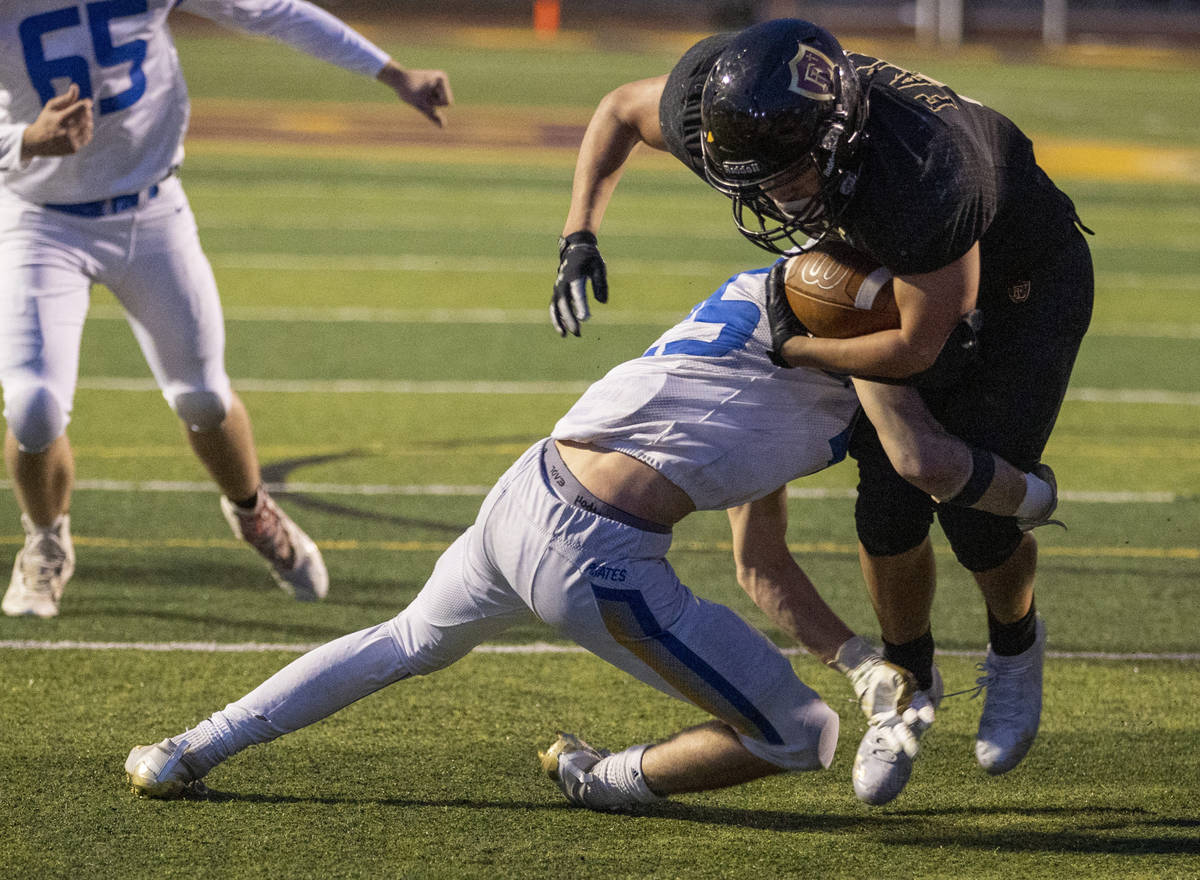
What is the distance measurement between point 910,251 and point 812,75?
1.15 feet

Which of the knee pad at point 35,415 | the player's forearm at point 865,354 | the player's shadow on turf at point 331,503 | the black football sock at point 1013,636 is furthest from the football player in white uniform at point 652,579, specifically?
the player's shadow on turf at point 331,503

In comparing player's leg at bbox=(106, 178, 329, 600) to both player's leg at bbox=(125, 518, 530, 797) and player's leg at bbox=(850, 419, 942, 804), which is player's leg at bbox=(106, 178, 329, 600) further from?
player's leg at bbox=(850, 419, 942, 804)

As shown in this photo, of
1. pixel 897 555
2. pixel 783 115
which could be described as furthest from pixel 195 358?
pixel 783 115

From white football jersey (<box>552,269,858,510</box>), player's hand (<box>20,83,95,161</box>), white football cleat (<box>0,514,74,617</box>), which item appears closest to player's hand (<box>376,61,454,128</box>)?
player's hand (<box>20,83,95,161</box>)

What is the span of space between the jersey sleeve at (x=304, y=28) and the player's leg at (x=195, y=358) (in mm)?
509

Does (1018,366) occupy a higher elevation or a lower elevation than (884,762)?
higher

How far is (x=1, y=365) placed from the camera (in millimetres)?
4371

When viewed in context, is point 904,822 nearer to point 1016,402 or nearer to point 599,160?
point 1016,402

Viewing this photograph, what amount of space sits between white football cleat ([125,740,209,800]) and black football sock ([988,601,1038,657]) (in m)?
1.74

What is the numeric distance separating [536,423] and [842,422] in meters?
4.01

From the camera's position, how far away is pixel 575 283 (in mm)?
3344

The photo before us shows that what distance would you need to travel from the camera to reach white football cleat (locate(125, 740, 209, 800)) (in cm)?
331

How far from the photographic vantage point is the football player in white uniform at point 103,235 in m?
4.37

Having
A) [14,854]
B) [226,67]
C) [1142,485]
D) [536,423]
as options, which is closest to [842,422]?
[14,854]
